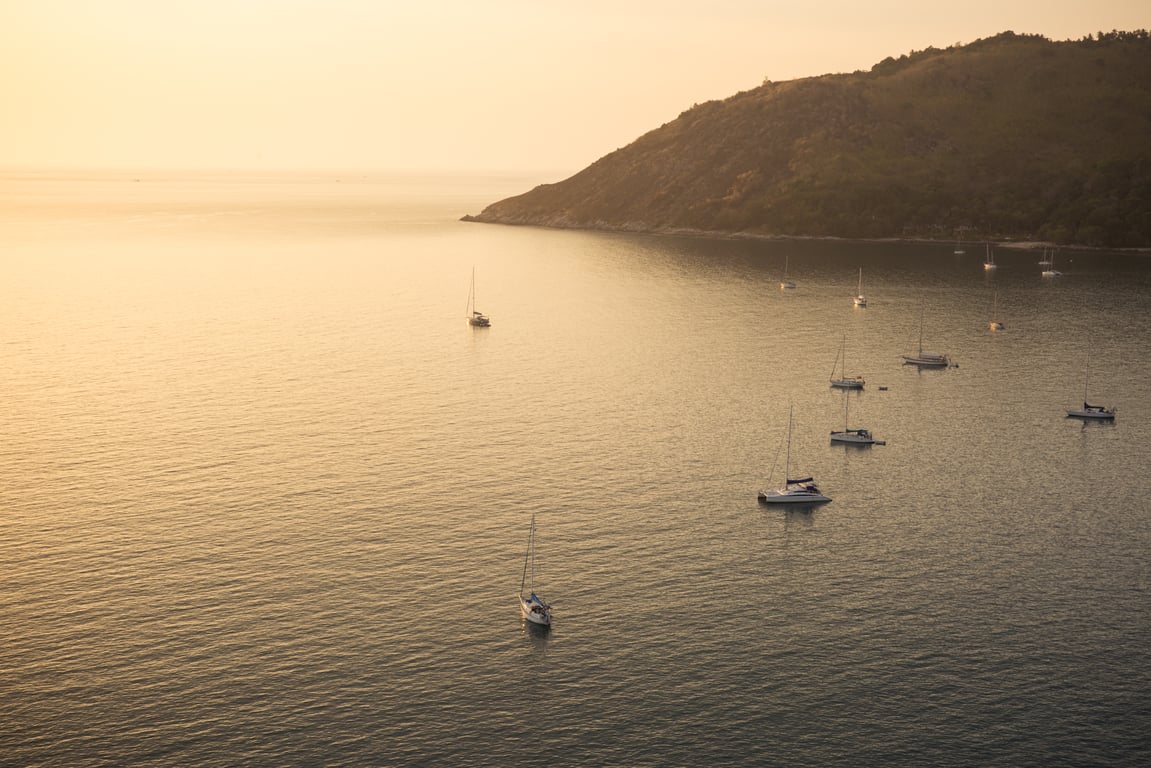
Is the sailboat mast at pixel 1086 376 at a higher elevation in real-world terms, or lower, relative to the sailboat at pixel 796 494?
higher

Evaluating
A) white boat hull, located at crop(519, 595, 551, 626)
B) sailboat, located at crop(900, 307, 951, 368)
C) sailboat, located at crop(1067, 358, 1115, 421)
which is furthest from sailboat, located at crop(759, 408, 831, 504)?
sailboat, located at crop(900, 307, 951, 368)

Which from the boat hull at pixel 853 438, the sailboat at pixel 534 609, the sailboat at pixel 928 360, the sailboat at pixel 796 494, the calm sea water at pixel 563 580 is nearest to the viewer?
the calm sea water at pixel 563 580

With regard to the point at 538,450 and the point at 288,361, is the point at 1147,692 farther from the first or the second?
the point at 288,361

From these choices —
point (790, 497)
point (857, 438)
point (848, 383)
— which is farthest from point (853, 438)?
point (848, 383)

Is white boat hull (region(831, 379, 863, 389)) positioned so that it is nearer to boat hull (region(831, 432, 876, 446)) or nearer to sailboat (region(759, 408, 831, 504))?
boat hull (region(831, 432, 876, 446))

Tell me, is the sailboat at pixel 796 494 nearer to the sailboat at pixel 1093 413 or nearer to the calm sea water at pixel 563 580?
the calm sea water at pixel 563 580

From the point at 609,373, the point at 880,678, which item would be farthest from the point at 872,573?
the point at 609,373

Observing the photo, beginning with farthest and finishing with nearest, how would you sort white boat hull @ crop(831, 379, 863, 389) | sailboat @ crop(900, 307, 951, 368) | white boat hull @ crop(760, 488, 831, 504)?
sailboat @ crop(900, 307, 951, 368) < white boat hull @ crop(831, 379, 863, 389) < white boat hull @ crop(760, 488, 831, 504)

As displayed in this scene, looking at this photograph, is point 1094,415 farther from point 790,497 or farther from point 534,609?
point 534,609

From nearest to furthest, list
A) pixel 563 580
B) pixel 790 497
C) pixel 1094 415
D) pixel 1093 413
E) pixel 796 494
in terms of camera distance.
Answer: pixel 563 580 < pixel 790 497 < pixel 796 494 < pixel 1094 415 < pixel 1093 413

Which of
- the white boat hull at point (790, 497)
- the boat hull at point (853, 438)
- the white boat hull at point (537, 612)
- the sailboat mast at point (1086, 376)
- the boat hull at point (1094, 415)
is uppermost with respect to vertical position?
the sailboat mast at point (1086, 376)

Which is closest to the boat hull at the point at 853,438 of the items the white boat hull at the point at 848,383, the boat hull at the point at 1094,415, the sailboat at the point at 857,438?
the sailboat at the point at 857,438
